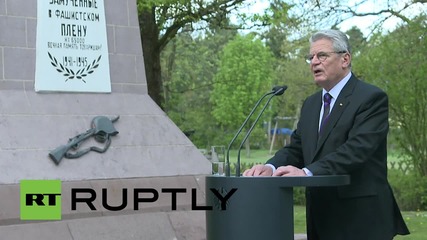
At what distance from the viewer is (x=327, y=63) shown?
381 centimetres

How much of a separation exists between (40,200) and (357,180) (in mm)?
3458

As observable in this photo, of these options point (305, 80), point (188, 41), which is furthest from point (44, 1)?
point (188, 41)

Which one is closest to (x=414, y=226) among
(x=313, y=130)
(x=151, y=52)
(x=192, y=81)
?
(x=151, y=52)

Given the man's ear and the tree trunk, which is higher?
the tree trunk

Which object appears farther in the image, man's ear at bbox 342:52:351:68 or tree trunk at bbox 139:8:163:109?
tree trunk at bbox 139:8:163:109

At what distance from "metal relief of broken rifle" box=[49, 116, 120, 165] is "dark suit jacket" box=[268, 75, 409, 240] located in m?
3.31

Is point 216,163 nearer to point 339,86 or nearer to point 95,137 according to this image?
point 95,137

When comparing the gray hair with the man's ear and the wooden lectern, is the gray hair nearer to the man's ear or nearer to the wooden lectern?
the man's ear

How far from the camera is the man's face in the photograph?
12.4ft

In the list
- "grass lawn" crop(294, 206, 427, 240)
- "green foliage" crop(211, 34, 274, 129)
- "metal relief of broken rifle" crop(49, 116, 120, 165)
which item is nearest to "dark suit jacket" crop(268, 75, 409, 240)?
"metal relief of broken rifle" crop(49, 116, 120, 165)

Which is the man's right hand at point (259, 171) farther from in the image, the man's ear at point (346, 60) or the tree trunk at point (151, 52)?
the tree trunk at point (151, 52)

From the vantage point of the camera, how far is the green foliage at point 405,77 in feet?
59.3

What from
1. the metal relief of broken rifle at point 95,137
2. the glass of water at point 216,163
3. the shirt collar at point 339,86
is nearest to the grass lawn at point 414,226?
the glass of water at point 216,163

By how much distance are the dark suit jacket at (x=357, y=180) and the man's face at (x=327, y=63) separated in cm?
11
